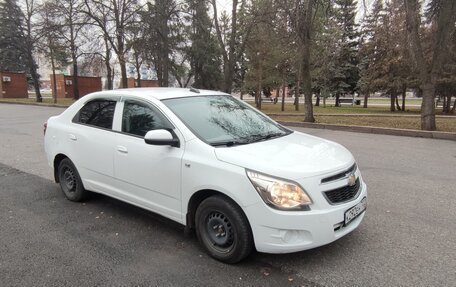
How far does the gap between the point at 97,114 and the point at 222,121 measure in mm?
1815

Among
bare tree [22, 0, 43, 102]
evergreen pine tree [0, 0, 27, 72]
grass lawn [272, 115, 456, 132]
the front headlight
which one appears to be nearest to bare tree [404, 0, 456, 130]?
grass lawn [272, 115, 456, 132]

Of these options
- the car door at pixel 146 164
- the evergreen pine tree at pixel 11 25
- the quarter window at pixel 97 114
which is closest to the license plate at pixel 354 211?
the car door at pixel 146 164

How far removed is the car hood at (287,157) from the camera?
122 inches

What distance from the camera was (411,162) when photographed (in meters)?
7.60

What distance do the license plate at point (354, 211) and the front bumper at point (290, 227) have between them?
0.14 meters

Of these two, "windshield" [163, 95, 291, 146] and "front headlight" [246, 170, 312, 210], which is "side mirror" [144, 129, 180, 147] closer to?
"windshield" [163, 95, 291, 146]

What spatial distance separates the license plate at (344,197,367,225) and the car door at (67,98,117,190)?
8.97 ft

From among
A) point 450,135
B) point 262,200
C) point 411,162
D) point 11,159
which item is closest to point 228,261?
point 262,200

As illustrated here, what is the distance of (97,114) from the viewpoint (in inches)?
187

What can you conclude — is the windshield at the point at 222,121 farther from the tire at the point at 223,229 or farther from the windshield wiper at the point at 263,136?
the tire at the point at 223,229

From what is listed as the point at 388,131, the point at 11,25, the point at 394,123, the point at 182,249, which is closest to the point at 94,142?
the point at 182,249

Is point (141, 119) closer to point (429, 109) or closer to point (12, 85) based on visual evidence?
point (429, 109)

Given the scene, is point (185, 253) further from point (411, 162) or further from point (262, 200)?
point (411, 162)

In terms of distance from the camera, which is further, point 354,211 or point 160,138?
point 160,138
